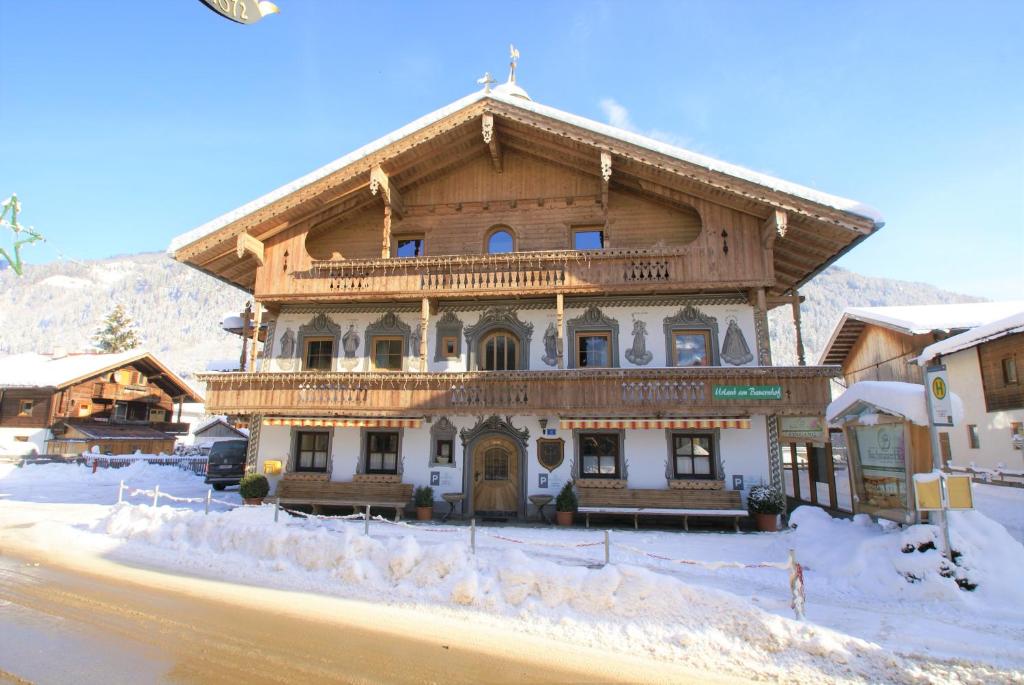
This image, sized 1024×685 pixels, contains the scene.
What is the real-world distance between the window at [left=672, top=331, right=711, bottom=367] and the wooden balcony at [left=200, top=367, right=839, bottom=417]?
1996 millimetres

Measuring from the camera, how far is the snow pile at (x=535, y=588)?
22.7 feet

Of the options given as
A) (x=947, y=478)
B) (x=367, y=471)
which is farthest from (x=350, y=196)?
(x=947, y=478)

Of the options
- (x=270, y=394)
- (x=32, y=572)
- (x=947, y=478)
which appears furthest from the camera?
(x=270, y=394)

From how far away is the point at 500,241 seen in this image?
19.2 m

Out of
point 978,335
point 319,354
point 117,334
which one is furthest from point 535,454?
point 117,334

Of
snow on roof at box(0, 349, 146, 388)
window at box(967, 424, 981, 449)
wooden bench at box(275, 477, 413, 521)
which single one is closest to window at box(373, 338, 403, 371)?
wooden bench at box(275, 477, 413, 521)

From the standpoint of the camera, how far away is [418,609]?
338 inches

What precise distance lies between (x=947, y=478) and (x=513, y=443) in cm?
1103

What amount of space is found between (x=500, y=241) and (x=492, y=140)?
3300 millimetres

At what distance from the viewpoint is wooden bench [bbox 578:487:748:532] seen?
15.7 m

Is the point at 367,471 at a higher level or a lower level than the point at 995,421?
lower

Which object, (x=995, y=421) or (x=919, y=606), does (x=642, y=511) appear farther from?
(x=995, y=421)

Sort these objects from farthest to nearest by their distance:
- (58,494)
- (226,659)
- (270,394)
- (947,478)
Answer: (58,494), (270,394), (947,478), (226,659)

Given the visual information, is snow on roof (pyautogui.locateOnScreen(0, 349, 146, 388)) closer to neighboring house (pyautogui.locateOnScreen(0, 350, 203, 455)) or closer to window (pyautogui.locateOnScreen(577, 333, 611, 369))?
neighboring house (pyautogui.locateOnScreen(0, 350, 203, 455))
